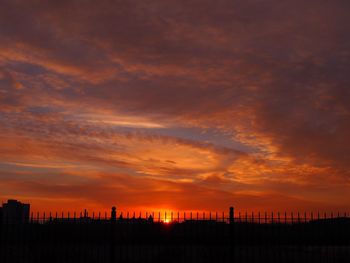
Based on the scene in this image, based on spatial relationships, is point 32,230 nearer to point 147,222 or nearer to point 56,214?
point 56,214

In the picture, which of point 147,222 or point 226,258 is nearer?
point 147,222

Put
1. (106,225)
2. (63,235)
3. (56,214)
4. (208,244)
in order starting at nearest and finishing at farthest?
(56,214), (106,225), (63,235), (208,244)

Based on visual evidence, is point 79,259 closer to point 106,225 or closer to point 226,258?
point 106,225

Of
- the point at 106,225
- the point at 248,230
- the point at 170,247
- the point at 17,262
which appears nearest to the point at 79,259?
the point at 17,262

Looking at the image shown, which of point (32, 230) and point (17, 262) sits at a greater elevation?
point (32, 230)

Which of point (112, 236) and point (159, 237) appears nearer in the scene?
point (112, 236)

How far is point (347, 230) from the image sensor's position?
18828 mm

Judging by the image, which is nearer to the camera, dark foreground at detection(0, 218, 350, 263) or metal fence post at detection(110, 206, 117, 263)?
metal fence post at detection(110, 206, 117, 263)

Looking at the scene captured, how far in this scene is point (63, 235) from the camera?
66.2ft

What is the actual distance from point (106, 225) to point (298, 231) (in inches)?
332

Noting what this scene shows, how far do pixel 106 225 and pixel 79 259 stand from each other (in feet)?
14.5

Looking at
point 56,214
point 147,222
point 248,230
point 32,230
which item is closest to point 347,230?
point 248,230

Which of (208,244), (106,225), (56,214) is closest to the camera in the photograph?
(56,214)

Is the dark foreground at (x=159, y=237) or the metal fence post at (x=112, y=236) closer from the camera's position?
the metal fence post at (x=112, y=236)
